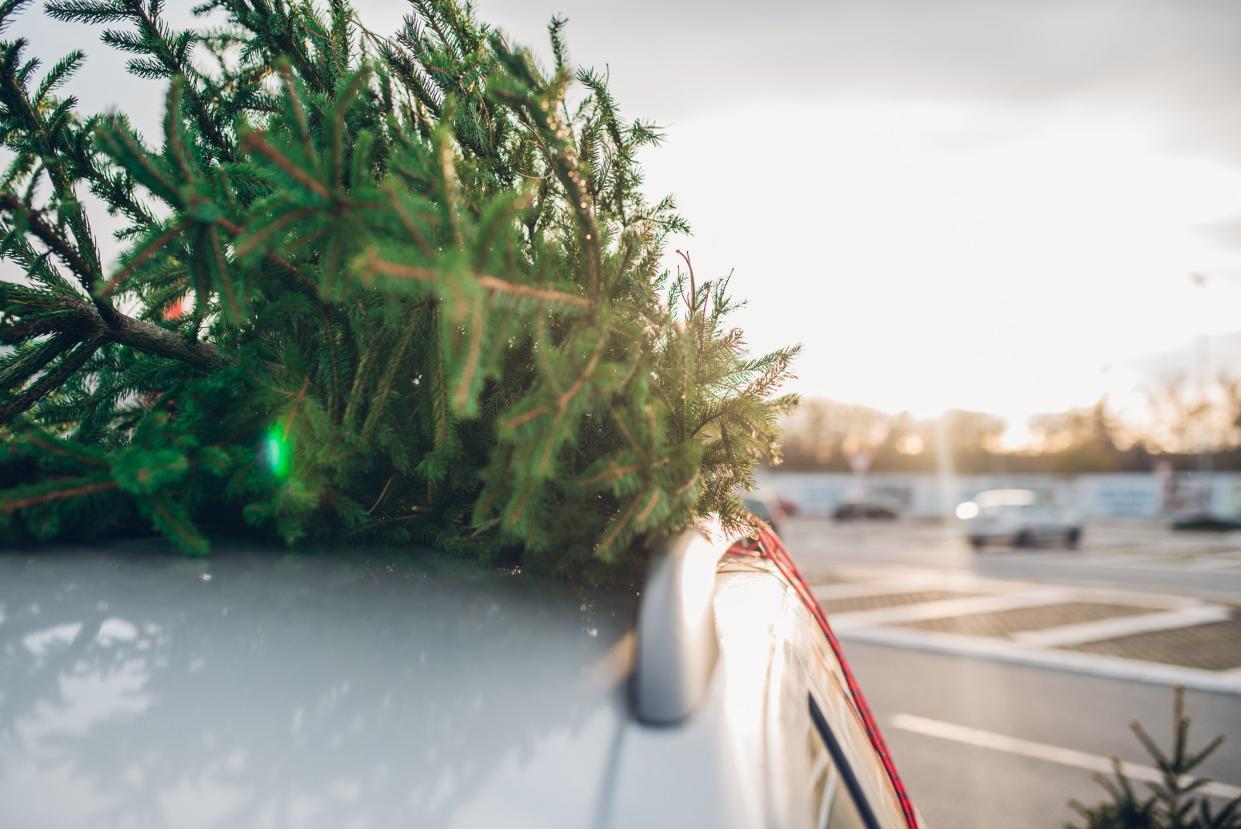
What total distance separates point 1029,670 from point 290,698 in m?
8.53

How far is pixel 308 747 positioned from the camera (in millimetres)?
827

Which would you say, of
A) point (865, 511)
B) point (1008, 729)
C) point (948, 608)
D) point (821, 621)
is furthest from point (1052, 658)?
point (865, 511)

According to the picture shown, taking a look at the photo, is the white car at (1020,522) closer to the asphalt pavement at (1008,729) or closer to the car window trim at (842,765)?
the asphalt pavement at (1008,729)

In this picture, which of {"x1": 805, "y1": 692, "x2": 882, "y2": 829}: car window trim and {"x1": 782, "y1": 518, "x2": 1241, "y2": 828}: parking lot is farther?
{"x1": 782, "y1": 518, "x2": 1241, "y2": 828}: parking lot

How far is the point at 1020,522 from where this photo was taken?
21594 millimetres

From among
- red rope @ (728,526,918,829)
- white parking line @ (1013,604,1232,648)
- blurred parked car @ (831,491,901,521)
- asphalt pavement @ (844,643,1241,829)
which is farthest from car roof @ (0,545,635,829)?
blurred parked car @ (831,491,901,521)

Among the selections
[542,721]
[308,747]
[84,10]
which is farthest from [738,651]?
[84,10]

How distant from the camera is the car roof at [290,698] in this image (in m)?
0.77

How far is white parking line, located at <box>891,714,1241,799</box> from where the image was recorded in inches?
203

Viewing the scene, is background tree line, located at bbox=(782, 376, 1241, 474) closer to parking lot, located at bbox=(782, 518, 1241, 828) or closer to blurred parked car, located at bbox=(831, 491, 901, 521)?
blurred parked car, located at bbox=(831, 491, 901, 521)

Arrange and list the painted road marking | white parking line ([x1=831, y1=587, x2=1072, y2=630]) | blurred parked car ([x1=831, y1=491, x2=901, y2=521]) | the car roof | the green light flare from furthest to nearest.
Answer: blurred parked car ([x1=831, y1=491, x2=901, y2=521]), white parking line ([x1=831, y1=587, x2=1072, y2=630]), the painted road marking, the green light flare, the car roof

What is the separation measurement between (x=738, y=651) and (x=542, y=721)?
33cm

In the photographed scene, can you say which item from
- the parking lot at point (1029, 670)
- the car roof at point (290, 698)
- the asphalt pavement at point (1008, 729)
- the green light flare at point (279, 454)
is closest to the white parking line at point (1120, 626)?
the parking lot at point (1029, 670)

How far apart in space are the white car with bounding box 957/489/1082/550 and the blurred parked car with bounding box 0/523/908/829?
77.0 feet
